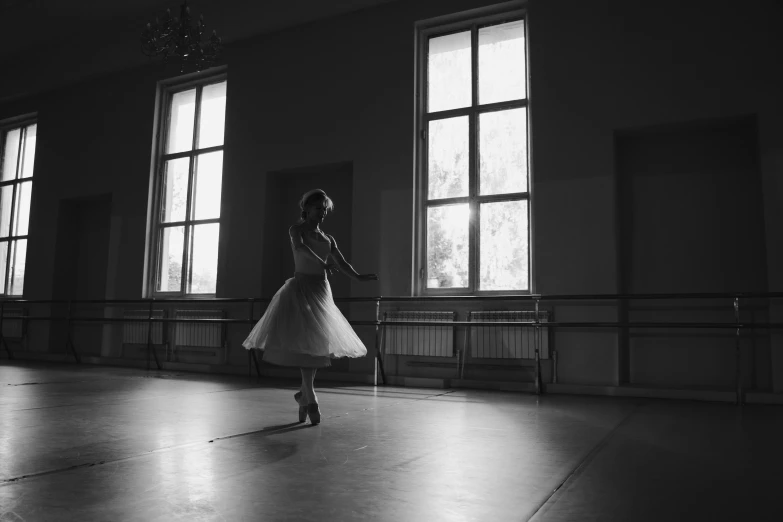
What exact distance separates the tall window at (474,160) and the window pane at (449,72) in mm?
11

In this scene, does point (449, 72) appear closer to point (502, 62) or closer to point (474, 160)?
point (502, 62)

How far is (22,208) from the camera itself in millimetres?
10422

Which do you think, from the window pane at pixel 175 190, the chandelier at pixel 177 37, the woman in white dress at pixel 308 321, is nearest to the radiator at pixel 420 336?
the woman in white dress at pixel 308 321

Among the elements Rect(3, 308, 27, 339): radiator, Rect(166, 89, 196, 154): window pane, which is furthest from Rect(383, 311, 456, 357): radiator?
Rect(3, 308, 27, 339): radiator

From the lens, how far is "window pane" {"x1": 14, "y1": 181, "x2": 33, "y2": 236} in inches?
408

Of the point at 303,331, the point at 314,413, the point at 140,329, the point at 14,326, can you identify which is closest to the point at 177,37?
the point at 303,331

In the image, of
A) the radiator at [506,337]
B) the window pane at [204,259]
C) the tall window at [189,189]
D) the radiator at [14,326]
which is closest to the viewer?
the radiator at [506,337]

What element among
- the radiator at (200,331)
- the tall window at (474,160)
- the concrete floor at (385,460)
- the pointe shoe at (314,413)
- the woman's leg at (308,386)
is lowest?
the concrete floor at (385,460)

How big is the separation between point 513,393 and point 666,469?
10.2ft

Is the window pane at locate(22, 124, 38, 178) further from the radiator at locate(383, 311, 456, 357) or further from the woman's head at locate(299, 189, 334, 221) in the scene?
the woman's head at locate(299, 189, 334, 221)

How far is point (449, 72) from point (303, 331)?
14.5ft

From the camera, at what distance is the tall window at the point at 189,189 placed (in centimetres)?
842

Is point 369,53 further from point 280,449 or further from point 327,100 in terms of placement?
point 280,449

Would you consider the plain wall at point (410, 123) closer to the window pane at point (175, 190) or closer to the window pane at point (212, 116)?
the window pane at point (175, 190)
